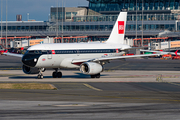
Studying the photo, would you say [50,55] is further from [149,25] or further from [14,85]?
[149,25]

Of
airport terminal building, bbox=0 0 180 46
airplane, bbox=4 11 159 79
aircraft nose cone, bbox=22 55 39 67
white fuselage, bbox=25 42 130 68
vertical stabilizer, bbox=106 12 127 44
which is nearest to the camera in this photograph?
aircraft nose cone, bbox=22 55 39 67

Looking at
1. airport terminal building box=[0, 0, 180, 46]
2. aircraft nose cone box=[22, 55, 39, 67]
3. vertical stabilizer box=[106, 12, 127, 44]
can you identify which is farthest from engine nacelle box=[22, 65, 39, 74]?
airport terminal building box=[0, 0, 180, 46]

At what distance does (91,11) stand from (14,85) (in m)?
159

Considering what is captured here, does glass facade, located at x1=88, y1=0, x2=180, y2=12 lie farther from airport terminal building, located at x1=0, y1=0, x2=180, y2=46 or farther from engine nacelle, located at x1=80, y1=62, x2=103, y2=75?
engine nacelle, located at x1=80, y1=62, x2=103, y2=75

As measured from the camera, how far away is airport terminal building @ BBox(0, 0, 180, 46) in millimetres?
161625

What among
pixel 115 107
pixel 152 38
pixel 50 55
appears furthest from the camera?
pixel 152 38

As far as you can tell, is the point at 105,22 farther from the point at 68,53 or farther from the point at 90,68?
the point at 90,68

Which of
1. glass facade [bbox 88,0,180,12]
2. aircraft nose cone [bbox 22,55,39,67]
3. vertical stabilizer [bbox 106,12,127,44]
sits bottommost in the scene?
aircraft nose cone [bbox 22,55,39,67]

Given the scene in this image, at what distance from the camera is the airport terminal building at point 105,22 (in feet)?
530

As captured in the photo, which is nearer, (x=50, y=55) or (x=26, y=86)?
(x=26, y=86)

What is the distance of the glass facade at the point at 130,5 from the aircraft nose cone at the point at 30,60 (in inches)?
5535

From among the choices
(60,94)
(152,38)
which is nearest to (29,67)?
(60,94)

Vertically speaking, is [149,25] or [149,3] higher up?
[149,3]

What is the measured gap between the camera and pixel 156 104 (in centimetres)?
2359
